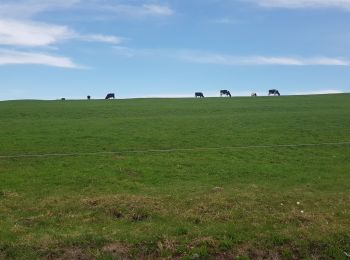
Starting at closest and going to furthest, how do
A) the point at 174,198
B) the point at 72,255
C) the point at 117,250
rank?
the point at 72,255
the point at 117,250
the point at 174,198

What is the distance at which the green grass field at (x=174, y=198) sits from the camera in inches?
471

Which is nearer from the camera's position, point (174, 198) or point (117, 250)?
point (117, 250)

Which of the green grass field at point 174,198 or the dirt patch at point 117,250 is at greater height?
the green grass field at point 174,198

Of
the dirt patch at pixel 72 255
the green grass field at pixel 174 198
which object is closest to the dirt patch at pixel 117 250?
the green grass field at pixel 174 198

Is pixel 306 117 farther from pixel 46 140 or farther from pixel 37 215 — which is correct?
pixel 37 215

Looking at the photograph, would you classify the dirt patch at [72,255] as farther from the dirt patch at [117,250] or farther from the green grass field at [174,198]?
the dirt patch at [117,250]

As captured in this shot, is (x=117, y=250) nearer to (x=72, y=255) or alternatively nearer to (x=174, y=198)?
(x=72, y=255)

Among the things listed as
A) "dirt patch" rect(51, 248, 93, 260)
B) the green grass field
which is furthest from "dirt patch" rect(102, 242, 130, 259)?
"dirt patch" rect(51, 248, 93, 260)

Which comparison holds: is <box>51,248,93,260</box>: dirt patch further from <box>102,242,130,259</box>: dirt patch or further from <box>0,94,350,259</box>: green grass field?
<box>102,242,130,259</box>: dirt patch

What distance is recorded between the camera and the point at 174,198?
15.7 metres

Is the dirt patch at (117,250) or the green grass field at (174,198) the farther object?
the green grass field at (174,198)

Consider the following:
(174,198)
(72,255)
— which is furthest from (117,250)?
(174,198)

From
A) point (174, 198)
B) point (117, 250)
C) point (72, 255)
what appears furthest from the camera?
point (174, 198)

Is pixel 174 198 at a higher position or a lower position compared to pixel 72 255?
higher
